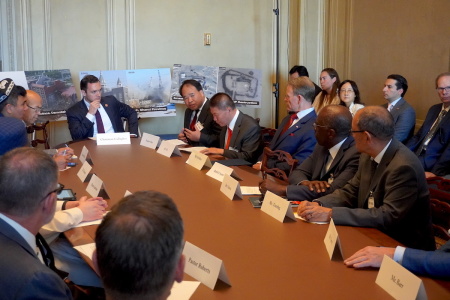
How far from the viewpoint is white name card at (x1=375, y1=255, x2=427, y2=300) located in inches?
70.1

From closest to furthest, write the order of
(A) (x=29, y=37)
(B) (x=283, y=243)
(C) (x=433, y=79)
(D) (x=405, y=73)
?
(B) (x=283, y=243) → (C) (x=433, y=79) → (D) (x=405, y=73) → (A) (x=29, y=37)

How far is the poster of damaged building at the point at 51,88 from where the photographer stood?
6.95m

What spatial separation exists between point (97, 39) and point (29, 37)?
867 mm

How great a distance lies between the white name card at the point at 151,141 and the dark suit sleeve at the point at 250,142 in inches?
27.5

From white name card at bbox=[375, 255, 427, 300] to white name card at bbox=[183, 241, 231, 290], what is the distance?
53 cm

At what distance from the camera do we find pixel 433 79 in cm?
614

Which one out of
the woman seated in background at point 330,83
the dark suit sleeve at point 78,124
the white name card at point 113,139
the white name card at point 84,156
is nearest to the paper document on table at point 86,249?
the white name card at point 84,156

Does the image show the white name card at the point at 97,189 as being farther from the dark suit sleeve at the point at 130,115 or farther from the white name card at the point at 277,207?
the dark suit sleeve at the point at 130,115

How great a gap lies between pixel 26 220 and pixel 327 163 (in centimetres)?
227

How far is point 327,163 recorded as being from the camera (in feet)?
12.4

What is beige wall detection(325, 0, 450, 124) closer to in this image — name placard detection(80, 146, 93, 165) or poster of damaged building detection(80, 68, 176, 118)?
poster of damaged building detection(80, 68, 176, 118)

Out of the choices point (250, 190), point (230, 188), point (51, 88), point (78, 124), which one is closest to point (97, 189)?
point (230, 188)

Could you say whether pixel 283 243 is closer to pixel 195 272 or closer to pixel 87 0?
pixel 195 272

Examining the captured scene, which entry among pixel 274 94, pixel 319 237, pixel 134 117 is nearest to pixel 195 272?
pixel 319 237
